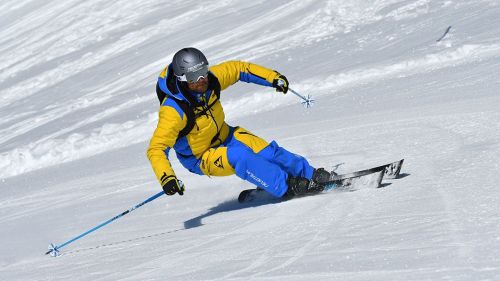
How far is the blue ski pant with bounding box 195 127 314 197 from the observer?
579cm

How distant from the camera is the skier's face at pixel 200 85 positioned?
18.7 feet

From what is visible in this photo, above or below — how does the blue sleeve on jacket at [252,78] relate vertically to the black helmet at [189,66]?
below

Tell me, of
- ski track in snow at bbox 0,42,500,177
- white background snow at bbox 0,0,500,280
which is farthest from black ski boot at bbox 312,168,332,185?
ski track in snow at bbox 0,42,500,177

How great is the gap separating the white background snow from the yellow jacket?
593 mm

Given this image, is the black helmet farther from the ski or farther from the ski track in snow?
the ski track in snow

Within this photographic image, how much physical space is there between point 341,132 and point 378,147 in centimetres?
92

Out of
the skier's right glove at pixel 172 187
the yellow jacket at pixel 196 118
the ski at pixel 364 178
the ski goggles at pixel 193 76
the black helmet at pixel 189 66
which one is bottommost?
the ski at pixel 364 178

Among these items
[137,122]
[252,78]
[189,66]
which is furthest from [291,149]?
[137,122]

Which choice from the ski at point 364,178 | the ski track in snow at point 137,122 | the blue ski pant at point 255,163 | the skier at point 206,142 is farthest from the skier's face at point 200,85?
the ski track in snow at point 137,122

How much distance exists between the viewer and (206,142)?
20.0 ft

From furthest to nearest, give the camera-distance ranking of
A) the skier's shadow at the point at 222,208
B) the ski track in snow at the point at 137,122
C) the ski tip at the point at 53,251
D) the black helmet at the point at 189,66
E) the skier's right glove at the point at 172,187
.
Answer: the ski track in snow at the point at 137,122
the ski tip at the point at 53,251
the skier's shadow at the point at 222,208
the black helmet at the point at 189,66
the skier's right glove at the point at 172,187

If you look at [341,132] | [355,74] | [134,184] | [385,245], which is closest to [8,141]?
[134,184]

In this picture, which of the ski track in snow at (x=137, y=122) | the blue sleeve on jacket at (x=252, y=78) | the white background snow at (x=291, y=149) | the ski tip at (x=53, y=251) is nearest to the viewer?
the white background snow at (x=291, y=149)

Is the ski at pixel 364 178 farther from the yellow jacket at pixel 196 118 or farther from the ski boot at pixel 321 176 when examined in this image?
the yellow jacket at pixel 196 118
